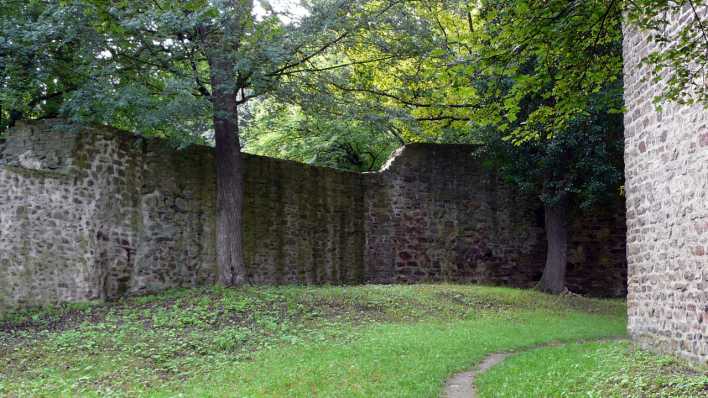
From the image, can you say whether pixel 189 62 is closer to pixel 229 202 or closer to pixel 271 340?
pixel 229 202

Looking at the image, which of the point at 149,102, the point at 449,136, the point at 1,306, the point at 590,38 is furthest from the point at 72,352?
the point at 449,136

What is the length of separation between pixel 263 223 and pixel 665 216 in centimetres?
1002

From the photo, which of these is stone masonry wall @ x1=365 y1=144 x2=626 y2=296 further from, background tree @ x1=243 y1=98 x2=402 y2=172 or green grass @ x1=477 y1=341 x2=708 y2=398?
green grass @ x1=477 y1=341 x2=708 y2=398

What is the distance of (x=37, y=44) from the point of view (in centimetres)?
1206

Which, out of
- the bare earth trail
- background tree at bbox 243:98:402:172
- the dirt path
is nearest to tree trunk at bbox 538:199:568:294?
background tree at bbox 243:98:402:172

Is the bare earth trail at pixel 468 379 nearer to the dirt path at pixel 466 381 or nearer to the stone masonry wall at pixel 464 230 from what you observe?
the dirt path at pixel 466 381

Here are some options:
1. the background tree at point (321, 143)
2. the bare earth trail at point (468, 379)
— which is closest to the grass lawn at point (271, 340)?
the bare earth trail at point (468, 379)

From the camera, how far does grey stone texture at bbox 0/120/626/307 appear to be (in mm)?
12406

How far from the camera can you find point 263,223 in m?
16.8

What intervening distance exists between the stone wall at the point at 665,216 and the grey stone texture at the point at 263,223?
919 centimetres

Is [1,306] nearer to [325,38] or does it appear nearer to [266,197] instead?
[266,197]

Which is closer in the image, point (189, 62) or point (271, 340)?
point (271, 340)

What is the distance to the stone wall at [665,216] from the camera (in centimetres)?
815

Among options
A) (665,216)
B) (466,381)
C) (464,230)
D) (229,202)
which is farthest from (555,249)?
(466,381)
